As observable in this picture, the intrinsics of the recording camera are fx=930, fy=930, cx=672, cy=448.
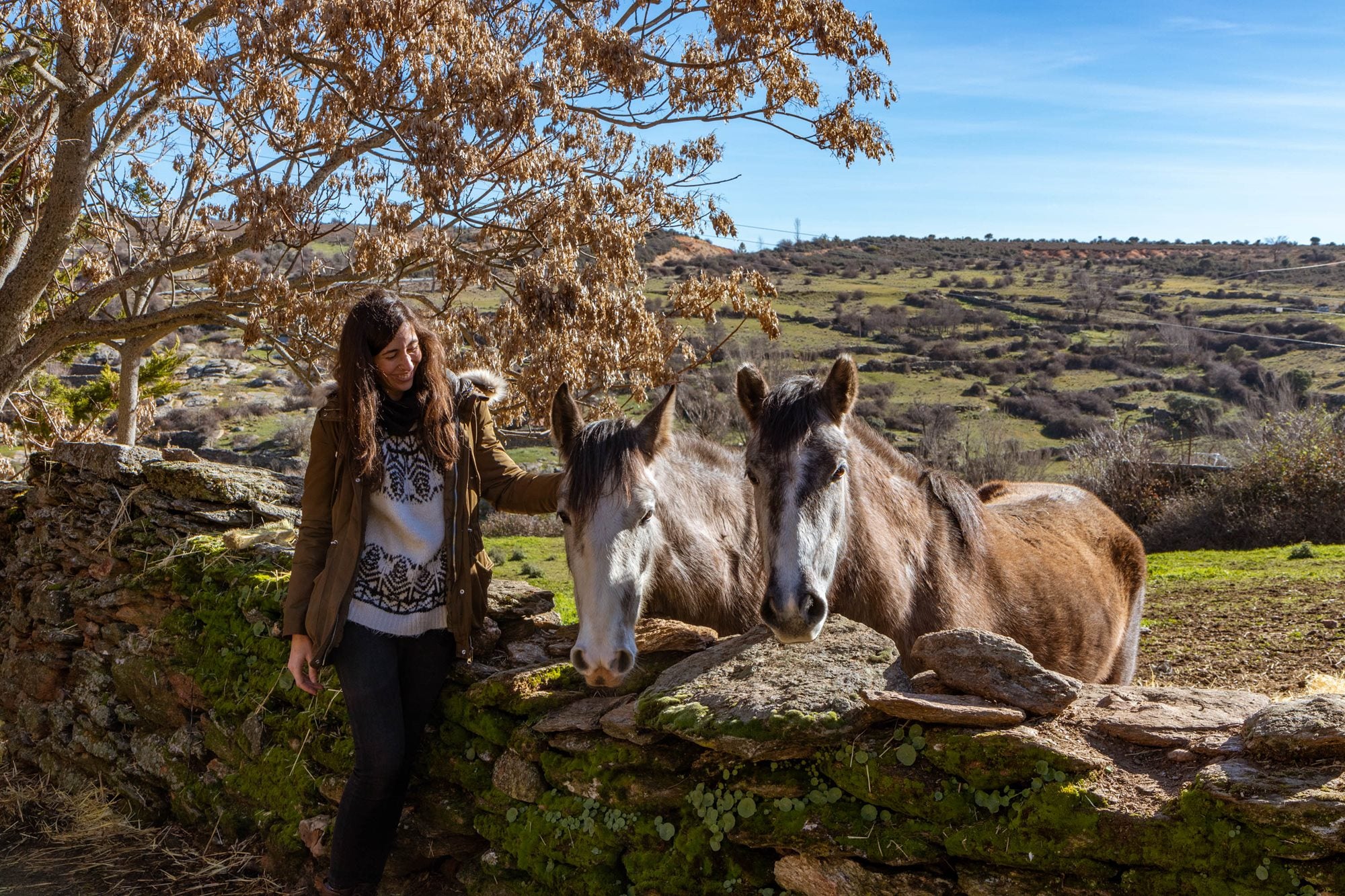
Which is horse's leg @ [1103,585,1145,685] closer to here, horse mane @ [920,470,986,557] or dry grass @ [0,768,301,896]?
horse mane @ [920,470,986,557]

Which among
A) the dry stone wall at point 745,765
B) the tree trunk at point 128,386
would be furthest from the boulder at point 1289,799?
the tree trunk at point 128,386

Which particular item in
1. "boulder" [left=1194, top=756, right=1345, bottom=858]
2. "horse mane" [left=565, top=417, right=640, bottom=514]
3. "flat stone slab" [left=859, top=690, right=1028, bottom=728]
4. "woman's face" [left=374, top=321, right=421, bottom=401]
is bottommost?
"boulder" [left=1194, top=756, right=1345, bottom=858]

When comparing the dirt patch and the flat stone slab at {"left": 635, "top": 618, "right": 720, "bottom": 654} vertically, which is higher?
the flat stone slab at {"left": 635, "top": 618, "right": 720, "bottom": 654}

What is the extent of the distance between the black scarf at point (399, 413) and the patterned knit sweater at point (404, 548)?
3 centimetres

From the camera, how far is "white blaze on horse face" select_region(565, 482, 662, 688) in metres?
2.99

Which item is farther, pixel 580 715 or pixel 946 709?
pixel 580 715

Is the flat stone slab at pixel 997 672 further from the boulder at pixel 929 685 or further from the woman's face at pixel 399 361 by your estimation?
the woman's face at pixel 399 361

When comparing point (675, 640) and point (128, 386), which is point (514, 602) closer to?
point (675, 640)

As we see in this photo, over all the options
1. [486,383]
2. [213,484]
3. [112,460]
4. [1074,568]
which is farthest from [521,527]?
[486,383]

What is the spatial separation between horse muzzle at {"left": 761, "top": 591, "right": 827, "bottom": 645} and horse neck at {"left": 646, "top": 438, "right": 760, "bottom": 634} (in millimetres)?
691

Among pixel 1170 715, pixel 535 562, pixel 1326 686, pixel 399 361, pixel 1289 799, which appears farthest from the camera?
pixel 535 562

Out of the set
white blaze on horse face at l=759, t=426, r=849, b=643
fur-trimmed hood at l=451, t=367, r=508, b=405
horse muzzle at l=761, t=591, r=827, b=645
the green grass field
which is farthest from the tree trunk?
horse muzzle at l=761, t=591, r=827, b=645

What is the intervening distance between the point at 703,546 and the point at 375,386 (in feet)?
4.84

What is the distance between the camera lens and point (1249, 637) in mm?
7641
